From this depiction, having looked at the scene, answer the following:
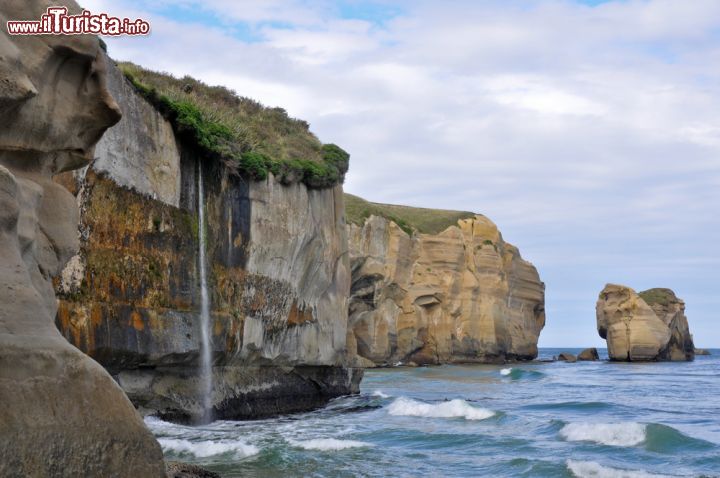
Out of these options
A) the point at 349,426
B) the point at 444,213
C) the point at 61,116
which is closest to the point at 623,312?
A: the point at 444,213

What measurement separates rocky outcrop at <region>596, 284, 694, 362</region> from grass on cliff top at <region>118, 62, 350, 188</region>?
2038 inches

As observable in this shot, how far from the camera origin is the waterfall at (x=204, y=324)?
2177 cm

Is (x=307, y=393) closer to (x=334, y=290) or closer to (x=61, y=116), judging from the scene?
(x=334, y=290)

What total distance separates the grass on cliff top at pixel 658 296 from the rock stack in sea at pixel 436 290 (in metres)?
10.2

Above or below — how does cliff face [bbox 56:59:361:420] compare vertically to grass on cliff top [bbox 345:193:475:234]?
below

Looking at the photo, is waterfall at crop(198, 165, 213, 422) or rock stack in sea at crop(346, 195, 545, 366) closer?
waterfall at crop(198, 165, 213, 422)

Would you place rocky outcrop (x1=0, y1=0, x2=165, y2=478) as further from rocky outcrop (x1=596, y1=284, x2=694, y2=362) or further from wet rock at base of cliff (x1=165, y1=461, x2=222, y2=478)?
rocky outcrop (x1=596, y1=284, x2=694, y2=362)

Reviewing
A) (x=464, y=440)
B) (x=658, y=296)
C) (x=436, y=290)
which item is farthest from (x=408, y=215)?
(x=464, y=440)

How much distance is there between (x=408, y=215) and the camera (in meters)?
83.6

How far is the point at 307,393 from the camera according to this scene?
93.9 feet

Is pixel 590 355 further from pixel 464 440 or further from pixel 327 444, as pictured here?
pixel 327 444

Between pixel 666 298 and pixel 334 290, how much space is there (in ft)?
207

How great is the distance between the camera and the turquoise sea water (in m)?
17.7

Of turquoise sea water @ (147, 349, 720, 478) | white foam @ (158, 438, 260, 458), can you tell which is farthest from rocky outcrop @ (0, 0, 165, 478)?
white foam @ (158, 438, 260, 458)
